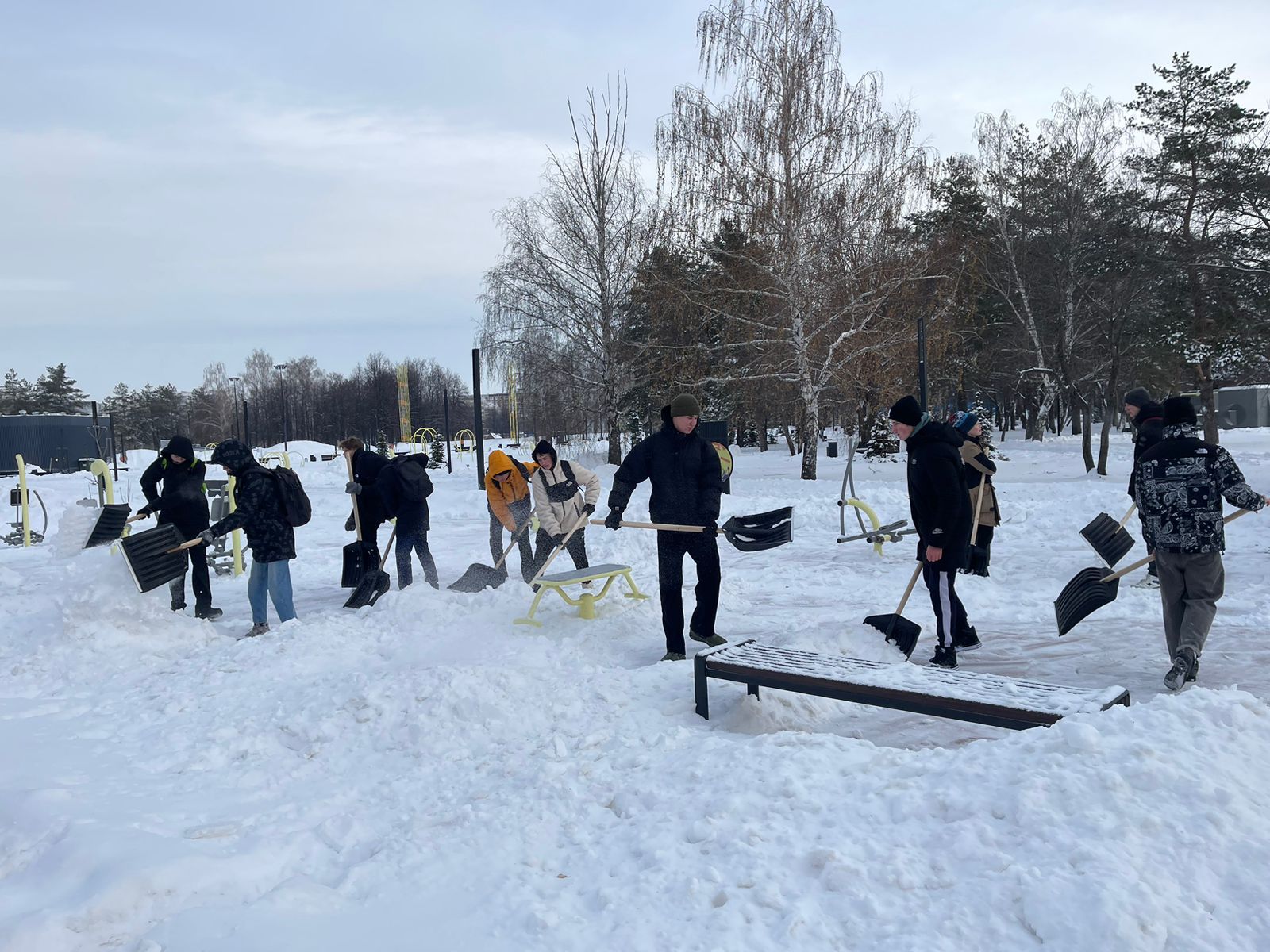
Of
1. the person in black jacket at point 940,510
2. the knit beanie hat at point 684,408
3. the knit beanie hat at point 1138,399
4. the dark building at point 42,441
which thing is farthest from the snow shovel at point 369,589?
the dark building at point 42,441

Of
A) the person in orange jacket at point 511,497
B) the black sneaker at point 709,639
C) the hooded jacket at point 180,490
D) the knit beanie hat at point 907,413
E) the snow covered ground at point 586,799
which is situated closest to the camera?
the snow covered ground at point 586,799

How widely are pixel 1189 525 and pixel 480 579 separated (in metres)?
5.51

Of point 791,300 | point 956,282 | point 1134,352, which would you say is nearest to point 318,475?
point 791,300

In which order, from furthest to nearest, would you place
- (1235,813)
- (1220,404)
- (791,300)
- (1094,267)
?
(1220,404) → (1094,267) → (791,300) → (1235,813)

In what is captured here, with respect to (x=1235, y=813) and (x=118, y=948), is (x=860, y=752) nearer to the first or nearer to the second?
(x=1235, y=813)

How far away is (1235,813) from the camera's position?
8.68ft

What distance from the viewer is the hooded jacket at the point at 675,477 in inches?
241

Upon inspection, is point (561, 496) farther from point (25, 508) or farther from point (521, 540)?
point (25, 508)

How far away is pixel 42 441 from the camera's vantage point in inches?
1748

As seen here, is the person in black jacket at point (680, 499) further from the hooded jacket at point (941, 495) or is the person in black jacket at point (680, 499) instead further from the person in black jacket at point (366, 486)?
the person in black jacket at point (366, 486)

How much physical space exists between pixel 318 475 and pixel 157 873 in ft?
86.0

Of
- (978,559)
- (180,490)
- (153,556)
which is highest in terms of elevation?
(180,490)

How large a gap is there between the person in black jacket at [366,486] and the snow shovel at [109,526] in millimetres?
2072

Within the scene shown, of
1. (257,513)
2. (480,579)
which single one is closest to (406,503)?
(480,579)
